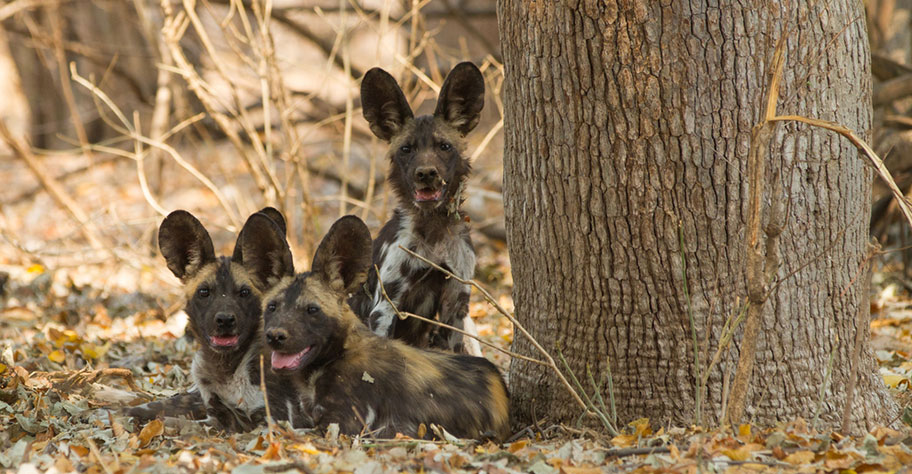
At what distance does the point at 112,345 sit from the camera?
7.41 m

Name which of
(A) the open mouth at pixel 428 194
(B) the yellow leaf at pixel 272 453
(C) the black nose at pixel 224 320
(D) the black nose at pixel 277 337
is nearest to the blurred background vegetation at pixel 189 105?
(A) the open mouth at pixel 428 194

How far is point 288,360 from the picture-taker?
4520 millimetres

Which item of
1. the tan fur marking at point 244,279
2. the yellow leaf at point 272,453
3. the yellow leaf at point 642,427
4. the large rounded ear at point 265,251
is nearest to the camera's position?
the yellow leaf at point 272,453

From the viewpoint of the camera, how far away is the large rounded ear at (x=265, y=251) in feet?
15.9

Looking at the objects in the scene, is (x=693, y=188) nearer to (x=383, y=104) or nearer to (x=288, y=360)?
(x=288, y=360)

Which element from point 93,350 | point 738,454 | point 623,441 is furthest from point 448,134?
point 93,350

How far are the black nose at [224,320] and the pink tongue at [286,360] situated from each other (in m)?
0.56

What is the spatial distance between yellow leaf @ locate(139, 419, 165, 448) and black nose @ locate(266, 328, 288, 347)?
2.28 feet

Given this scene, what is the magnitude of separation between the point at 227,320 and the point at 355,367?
873 millimetres

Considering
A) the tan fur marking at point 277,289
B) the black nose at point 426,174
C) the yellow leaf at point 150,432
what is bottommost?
the yellow leaf at point 150,432

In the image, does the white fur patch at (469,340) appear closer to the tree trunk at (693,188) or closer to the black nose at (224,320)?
the tree trunk at (693,188)

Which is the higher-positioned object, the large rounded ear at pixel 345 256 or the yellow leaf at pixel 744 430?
the large rounded ear at pixel 345 256

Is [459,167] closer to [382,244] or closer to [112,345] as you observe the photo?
[382,244]

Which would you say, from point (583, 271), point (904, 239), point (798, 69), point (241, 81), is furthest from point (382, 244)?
point (241, 81)
